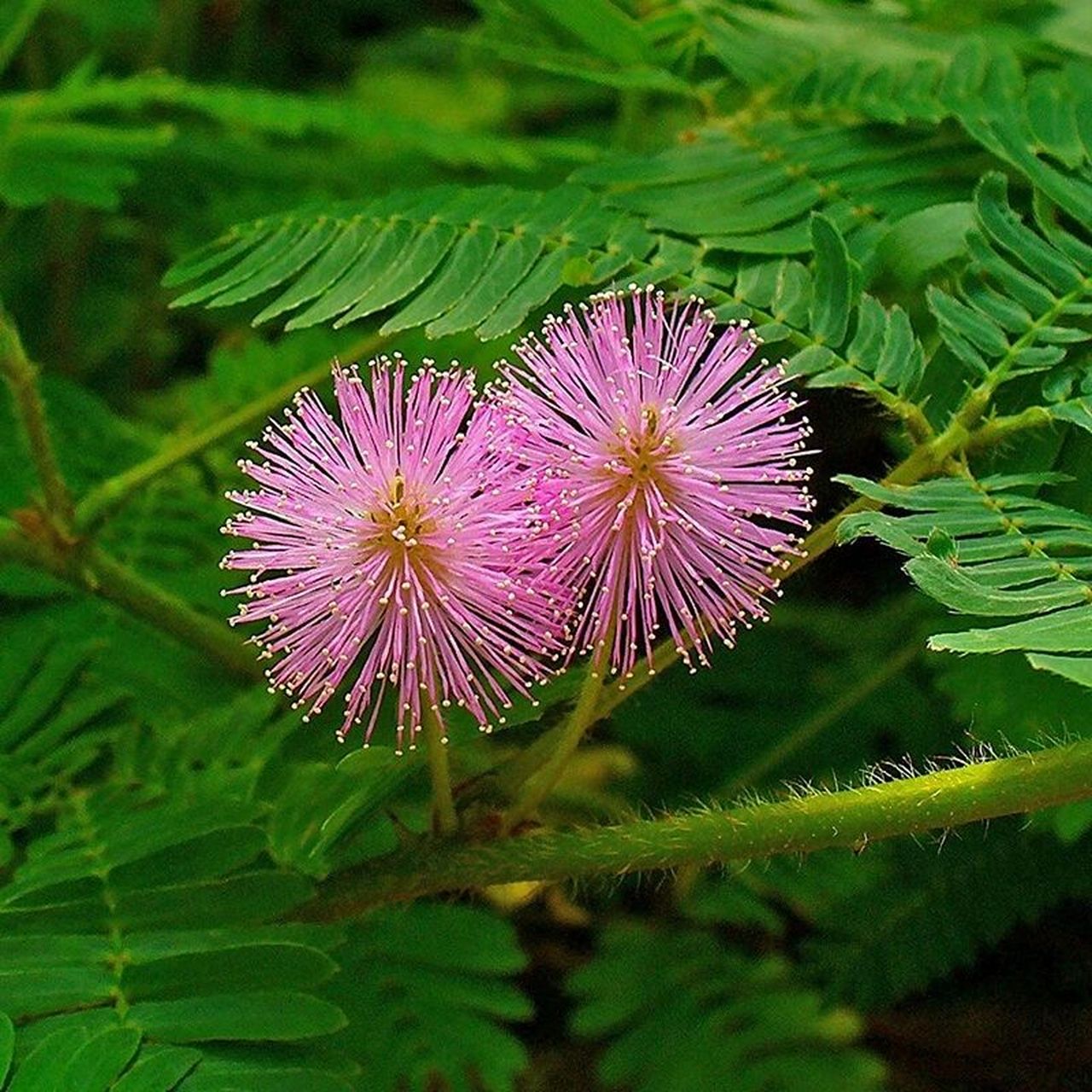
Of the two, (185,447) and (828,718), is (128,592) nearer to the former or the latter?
(185,447)

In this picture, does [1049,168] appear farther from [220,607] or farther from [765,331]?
[220,607]

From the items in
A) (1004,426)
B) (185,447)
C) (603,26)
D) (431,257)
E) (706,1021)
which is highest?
(603,26)

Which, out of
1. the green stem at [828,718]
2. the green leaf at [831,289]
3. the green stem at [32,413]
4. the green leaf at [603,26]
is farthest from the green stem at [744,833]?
the green leaf at [603,26]

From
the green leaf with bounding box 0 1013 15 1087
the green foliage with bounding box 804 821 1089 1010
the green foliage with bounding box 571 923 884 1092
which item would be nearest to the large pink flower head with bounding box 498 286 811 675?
the green leaf with bounding box 0 1013 15 1087

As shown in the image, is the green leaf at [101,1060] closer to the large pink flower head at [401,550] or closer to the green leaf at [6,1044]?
the green leaf at [6,1044]

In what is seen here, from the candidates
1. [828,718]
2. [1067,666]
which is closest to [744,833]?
[1067,666]

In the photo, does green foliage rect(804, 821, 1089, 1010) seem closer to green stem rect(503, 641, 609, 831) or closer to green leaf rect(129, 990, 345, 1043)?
green stem rect(503, 641, 609, 831)
